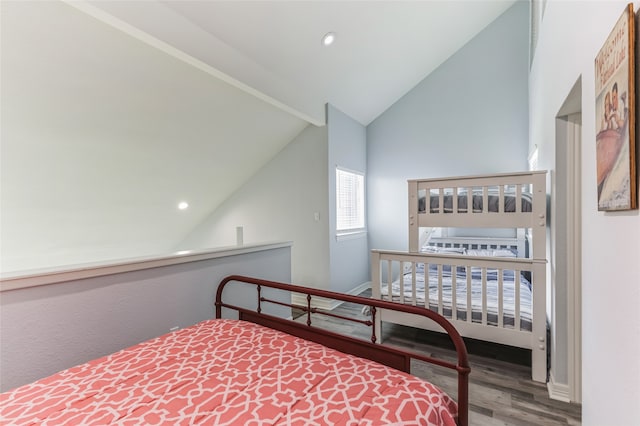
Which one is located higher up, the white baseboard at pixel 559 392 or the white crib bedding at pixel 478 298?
the white crib bedding at pixel 478 298

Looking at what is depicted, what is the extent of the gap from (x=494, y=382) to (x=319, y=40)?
10.6ft

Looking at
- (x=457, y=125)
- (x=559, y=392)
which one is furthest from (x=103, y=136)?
(x=457, y=125)

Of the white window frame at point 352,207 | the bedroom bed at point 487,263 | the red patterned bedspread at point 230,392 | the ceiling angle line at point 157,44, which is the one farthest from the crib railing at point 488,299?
the ceiling angle line at point 157,44

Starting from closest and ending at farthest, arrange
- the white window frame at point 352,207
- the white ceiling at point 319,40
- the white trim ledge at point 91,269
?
the white trim ledge at point 91,269, the white ceiling at point 319,40, the white window frame at point 352,207

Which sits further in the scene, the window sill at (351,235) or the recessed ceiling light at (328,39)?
the window sill at (351,235)

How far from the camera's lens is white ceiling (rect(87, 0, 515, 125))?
2148 mm

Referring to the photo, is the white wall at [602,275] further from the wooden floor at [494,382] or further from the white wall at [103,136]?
the white wall at [103,136]

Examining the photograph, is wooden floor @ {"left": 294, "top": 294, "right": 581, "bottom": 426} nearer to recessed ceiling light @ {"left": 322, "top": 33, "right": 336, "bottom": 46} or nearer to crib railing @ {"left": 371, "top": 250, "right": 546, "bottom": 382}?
crib railing @ {"left": 371, "top": 250, "right": 546, "bottom": 382}

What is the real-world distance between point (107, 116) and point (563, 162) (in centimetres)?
336

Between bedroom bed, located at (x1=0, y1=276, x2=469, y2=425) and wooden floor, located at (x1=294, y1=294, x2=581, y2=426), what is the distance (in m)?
0.95

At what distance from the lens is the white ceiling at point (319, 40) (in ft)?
7.05

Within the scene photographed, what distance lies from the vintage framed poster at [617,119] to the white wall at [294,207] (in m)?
2.93

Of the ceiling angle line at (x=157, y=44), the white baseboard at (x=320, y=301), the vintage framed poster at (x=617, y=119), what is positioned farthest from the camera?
the white baseboard at (x=320, y=301)

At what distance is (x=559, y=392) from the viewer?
6.45ft
